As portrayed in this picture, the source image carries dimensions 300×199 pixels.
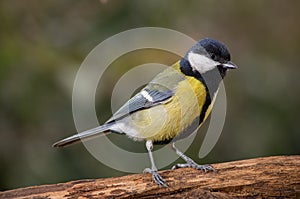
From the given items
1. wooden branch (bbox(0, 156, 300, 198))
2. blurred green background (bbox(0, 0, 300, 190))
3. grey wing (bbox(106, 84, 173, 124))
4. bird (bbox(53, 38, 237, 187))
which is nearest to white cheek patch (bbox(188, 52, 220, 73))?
bird (bbox(53, 38, 237, 187))

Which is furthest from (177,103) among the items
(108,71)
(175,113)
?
(108,71)

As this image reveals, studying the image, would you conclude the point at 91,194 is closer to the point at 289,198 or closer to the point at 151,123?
the point at 151,123

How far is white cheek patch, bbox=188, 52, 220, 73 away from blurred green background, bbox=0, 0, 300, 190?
23.4 inches

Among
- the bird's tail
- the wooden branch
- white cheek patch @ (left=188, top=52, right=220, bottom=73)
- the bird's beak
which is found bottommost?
the wooden branch

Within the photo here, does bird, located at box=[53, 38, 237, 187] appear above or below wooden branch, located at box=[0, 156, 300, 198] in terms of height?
above

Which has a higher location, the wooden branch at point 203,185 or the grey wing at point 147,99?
the grey wing at point 147,99

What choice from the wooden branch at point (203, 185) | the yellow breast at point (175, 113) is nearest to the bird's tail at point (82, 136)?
the yellow breast at point (175, 113)

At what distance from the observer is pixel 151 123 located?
2.84 m

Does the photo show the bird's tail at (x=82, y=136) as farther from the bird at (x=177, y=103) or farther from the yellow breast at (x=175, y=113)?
the yellow breast at (x=175, y=113)

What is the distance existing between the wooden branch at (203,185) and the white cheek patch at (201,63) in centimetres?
46

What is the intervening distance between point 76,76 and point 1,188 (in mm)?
776

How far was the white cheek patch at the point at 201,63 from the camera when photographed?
9.35ft

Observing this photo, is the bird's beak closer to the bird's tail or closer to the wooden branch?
the wooden branch

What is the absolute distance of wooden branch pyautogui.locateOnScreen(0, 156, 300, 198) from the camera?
2.53 metres
